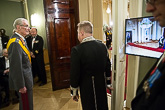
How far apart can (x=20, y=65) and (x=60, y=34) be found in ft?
5.22

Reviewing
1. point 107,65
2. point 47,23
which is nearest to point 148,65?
point 107,65

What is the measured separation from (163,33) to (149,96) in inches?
52.0

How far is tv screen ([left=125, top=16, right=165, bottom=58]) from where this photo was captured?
1575mm

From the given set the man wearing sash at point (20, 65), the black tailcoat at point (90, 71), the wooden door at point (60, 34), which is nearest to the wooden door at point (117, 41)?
the black tailcoat at point (90, 71)

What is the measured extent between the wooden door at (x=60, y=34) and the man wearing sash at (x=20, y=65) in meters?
1.12

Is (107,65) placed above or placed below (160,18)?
below

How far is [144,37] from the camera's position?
1714 millimetres

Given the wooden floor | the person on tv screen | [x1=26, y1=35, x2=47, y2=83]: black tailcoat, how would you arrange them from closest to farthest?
the person on tv screen, the wooden floor, [x1=26, y1=35, x2=47, y2=83]: black tailcoat

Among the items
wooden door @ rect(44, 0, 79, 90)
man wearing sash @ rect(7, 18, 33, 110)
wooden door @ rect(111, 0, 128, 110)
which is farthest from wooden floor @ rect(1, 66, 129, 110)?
wooden door @ rect(111, 0, 128, 110)

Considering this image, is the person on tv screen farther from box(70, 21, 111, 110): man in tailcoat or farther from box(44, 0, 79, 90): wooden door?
box(44, 0, 79, 90): wooden door

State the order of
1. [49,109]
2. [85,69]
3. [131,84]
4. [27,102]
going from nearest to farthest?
1. [85,69]
2. [27,102]
3. [131,84]
4. [49,109]

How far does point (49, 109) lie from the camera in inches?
93.3

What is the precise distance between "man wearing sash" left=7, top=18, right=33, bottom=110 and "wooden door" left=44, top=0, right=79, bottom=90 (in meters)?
1.12

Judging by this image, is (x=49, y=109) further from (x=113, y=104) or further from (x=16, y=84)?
(x=113, y=104)
